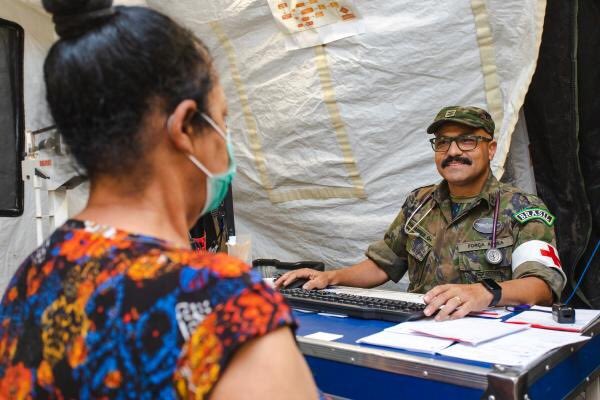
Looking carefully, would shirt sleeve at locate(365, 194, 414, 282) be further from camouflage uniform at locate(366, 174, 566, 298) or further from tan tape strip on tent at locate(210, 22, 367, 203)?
tan tape strip on tent at locate(210, 22, 367, 203)

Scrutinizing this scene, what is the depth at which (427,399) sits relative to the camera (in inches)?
45.1

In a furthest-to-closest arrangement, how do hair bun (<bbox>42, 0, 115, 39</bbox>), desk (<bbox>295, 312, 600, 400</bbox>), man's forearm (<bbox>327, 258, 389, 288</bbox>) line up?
man's forearm (<bbox>327, 258, 389, 288</bbox>) < desk (<bbox>295, 312, 600, 400</bbox>) < hair bun (<bbox>42, 0, 115, 39</bbox>)

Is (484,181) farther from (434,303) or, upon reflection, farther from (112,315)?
(112,315)

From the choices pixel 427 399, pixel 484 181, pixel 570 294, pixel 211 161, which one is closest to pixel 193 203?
pixel 211 161

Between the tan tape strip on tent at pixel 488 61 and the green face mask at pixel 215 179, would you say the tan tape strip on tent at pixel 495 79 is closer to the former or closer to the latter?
the tan tape strip on tent at pixel 488 61

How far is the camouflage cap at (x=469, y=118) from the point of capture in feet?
6.84

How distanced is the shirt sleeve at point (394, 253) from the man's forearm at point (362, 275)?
2 cm

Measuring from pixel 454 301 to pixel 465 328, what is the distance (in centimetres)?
11

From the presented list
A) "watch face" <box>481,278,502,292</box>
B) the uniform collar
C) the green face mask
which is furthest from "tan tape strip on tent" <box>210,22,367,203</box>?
the green face mask

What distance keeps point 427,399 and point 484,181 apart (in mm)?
1152

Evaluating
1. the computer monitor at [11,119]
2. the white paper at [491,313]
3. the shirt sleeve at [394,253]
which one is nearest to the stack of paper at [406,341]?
the white paper at [491,313]

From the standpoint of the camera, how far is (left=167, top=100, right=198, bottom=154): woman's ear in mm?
654

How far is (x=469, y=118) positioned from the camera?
6.85ft

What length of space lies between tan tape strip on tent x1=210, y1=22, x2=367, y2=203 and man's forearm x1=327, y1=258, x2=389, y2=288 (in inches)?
18.1
